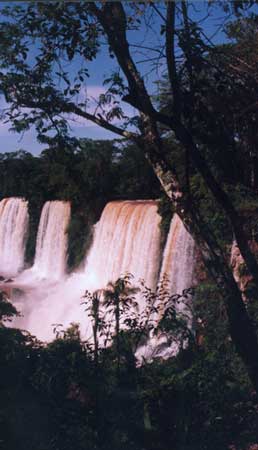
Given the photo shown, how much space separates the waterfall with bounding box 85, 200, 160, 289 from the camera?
1416 centimetres

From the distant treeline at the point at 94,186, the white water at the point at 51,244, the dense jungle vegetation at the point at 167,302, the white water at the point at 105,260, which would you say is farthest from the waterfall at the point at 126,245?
the dense jungle vegetation at the point at 167,302

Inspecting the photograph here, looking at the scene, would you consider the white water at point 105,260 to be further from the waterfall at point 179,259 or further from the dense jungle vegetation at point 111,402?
the dense jungle vegetation at point 111,402

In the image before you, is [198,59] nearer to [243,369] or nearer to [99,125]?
[99,125]

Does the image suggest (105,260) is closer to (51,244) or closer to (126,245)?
(126,245)

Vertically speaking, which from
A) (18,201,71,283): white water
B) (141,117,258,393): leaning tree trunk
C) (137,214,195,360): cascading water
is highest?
(18,201,71,283): white water

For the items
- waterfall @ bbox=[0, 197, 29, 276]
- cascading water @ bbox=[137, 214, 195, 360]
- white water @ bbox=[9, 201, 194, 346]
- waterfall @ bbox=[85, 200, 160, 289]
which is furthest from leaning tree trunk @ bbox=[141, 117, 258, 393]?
waterfall @ bbox=[0, 197, 29, 276]

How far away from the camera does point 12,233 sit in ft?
81.7

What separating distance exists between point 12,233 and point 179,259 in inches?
509

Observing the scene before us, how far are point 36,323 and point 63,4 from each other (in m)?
12.3

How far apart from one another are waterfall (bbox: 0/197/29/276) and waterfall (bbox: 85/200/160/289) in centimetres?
580

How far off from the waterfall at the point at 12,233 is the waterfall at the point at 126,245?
580 centimetres

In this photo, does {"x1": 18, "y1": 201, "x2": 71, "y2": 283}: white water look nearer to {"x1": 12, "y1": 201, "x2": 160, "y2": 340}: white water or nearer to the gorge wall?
the gorge wall

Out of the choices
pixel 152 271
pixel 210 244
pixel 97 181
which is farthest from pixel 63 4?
pixel 97 181

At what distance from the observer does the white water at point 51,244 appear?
69.8ft
